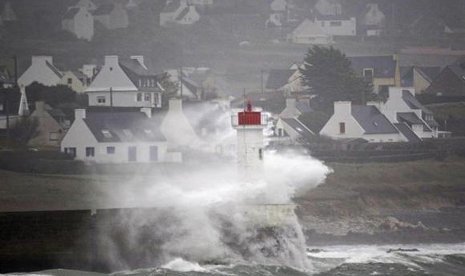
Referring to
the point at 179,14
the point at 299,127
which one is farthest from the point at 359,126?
the point at 179,14

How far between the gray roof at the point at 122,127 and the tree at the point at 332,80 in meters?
6.24

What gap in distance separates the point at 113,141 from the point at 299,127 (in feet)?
18.0

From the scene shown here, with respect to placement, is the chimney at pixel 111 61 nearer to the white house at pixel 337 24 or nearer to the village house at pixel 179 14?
the village house at pixel 179 14

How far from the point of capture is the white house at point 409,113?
33.2 meters

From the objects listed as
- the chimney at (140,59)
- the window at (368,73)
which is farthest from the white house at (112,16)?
the window at (368,73)

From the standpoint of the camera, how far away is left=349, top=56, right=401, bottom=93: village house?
36.7 meters

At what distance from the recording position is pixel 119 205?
22219mm

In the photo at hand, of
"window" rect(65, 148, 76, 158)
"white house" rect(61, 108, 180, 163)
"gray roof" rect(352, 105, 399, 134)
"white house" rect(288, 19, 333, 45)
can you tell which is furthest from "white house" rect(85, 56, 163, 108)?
"white house" rect(288, 19, 333, 45)

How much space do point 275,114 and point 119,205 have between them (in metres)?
10.3

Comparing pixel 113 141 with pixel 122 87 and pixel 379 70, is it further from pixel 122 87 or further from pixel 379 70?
pixel 379 70

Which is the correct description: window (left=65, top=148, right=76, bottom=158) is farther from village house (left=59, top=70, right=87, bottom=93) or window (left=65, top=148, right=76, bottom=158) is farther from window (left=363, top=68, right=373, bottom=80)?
window (left=363, top=68, right=373, bottom=80)

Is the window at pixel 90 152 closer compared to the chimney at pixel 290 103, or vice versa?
the window at pixel 90 152

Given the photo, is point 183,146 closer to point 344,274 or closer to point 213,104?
point 213,104

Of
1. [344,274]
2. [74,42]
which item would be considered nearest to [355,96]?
[74,42]
